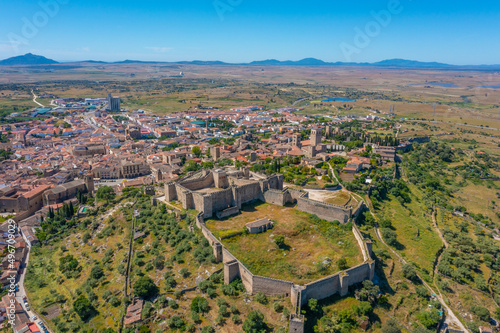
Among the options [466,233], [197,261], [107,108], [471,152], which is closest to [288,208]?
[197,261]

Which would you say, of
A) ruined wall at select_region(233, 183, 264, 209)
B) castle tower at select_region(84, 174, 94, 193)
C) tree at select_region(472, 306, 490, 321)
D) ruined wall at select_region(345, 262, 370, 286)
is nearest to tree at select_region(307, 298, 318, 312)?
ruined wall at select_region(345, 262, 370, 286)

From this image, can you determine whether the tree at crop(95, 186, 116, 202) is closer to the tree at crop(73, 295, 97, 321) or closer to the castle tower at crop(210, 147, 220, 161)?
the castle tower at crop(210, 147, 220, 161)

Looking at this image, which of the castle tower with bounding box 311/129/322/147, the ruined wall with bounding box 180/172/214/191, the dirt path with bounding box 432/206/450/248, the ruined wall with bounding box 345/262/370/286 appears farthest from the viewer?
the castle tower with bounding box 311/129/322/147

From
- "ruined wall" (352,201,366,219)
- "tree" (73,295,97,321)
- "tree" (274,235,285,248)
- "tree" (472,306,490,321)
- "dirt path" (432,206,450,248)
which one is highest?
"tree" (274,235,285,248)

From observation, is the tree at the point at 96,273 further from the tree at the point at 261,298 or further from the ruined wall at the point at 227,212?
the tree at the point at 261,298

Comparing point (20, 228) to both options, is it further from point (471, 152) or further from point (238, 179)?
point (471, 152)
